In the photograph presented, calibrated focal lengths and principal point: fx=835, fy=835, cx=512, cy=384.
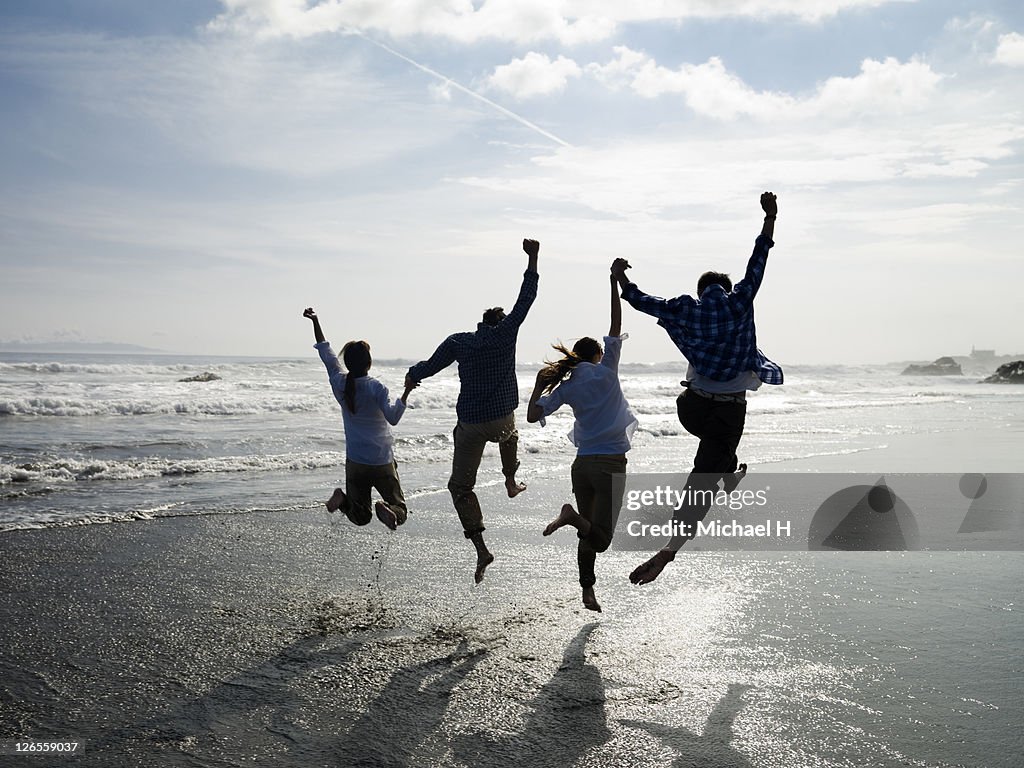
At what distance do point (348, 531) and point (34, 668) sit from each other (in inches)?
164

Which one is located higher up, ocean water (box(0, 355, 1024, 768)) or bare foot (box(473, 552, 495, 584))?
bare foot (box(473, 552, 495, 584))

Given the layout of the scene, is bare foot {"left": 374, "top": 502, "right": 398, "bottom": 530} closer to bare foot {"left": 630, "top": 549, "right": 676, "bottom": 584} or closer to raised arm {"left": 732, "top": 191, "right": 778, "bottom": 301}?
bare foot {"left": 630, "top": 549, "right": 676, "bottom": 584}

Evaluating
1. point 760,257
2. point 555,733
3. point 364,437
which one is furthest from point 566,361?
point 555,733

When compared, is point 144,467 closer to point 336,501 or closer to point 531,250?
point 336,501

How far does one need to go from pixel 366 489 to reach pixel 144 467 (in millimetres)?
7360

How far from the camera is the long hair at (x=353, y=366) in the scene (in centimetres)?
694

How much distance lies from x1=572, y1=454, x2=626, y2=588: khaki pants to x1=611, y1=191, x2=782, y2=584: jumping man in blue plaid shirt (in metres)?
0.47

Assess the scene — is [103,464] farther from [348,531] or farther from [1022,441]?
[1022,441]

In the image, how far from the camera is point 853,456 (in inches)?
598

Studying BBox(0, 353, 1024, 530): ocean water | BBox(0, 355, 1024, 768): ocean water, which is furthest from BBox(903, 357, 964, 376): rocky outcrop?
BBox(0, 355, 1024, 768): ocean water

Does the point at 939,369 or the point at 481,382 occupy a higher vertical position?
the point at 939,369

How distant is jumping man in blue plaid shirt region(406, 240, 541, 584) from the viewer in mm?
6793

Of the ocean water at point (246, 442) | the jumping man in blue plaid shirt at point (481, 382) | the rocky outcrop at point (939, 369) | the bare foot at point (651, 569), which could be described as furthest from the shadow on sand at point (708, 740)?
the rocky outcrop at point (939, 369)

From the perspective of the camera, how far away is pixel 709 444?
568cm
